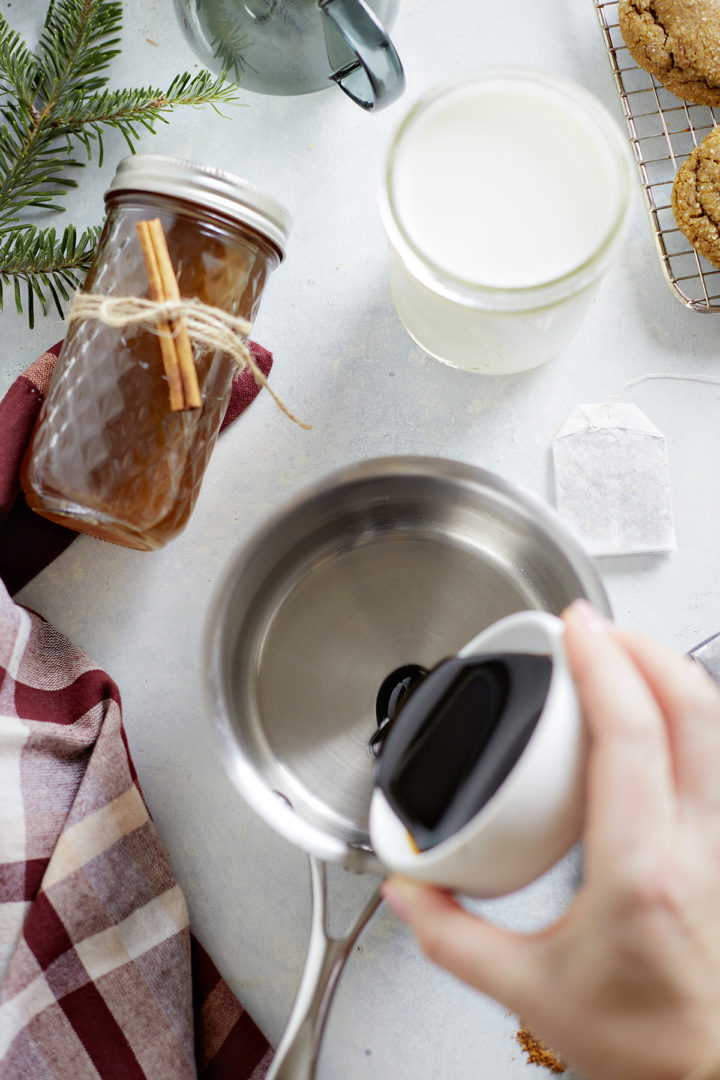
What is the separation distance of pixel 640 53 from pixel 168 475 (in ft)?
1.73

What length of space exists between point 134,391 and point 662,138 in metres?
0.52

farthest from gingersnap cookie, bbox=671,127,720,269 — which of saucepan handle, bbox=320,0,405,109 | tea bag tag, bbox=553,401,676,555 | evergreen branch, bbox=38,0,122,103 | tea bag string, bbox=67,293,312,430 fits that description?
evergreen branch, bbox=38,0,122,103

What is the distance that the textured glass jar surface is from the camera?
57 centimetres

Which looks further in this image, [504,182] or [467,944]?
[504,182]

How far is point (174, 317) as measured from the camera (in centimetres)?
55

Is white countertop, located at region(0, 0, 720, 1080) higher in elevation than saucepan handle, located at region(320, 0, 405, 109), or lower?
lower

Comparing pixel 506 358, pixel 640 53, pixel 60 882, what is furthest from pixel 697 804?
pixel 640 53

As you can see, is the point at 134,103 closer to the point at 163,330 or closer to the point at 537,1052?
the point at 163,330

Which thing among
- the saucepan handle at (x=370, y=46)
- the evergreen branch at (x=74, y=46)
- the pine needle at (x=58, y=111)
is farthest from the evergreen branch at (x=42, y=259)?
the saucepan handle at (x=370, y=46)

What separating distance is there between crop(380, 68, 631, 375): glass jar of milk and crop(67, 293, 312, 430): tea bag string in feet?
0.43

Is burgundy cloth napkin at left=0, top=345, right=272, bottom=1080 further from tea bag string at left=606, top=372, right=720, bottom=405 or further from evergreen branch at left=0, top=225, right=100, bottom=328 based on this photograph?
tea bag string at left=606, top=372, right=720, bottom=405

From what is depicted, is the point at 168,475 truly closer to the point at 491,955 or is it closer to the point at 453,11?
the point at 491,955

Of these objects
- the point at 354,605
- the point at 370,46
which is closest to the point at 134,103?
the point at 370,46

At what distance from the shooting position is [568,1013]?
1.22 feet
